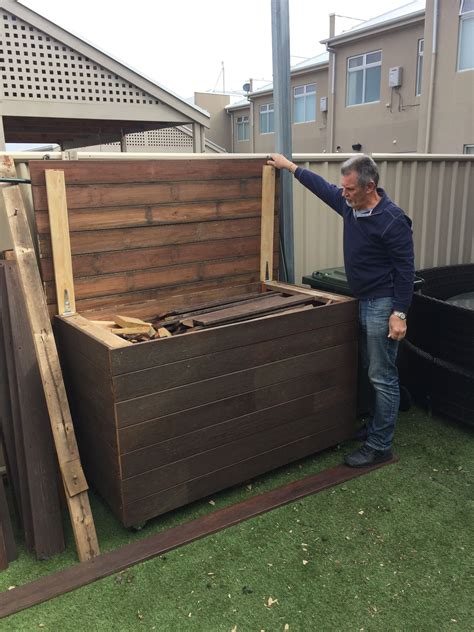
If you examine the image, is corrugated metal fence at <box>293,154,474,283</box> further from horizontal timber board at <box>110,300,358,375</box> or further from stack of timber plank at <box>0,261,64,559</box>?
Answer: stack of timber plank at <box>0,261,64,559</box>

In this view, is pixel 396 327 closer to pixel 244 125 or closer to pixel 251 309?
pixel 251 309

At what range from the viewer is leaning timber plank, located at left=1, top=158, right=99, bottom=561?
2363mm

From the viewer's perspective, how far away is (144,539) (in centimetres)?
247

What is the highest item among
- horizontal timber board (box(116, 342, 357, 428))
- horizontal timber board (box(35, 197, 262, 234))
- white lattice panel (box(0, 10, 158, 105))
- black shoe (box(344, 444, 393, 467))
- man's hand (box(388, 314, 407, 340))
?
white lattice panel (box(0, 10, 158, 105))

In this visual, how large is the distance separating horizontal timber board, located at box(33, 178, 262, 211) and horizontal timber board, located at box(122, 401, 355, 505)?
1429mm

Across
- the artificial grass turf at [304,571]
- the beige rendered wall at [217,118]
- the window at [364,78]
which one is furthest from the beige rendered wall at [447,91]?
the beige rendered wall at [217,118]

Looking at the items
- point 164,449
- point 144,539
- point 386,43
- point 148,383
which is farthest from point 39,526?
point 386,43

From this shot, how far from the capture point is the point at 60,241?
264 centimetres

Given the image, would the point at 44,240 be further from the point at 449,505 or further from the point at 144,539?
the point at 449,505

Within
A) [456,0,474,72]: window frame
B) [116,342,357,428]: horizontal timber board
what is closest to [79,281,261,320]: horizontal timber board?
[116,342,357,428]: horizontal timber board

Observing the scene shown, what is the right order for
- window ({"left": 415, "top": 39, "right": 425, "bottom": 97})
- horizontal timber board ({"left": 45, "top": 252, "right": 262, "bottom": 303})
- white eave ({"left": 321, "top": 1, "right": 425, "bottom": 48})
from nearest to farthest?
horizontal timber board ({"left": 45, "top": 252, "right": 262, "bottom": 303}) < white eave ({"left": 321, "top": 1, "right": 425, "bottom": 48}) < window ({"left": 415, "top": 39, "right": 425, "bottom": 97})

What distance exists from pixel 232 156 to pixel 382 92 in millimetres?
17918

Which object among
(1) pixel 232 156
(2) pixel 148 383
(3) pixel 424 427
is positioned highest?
(1) pixel 232 156

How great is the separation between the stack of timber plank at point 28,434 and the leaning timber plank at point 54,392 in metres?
0.08
